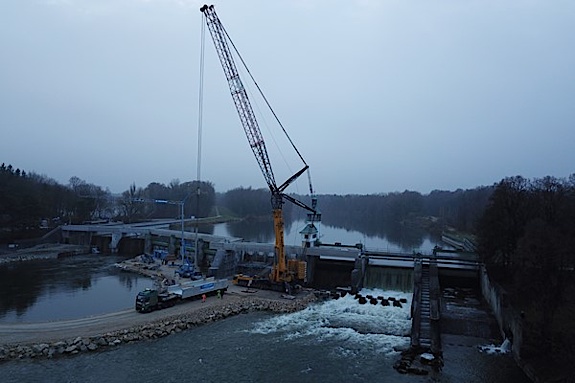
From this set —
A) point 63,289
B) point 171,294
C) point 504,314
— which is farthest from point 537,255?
point 63,289

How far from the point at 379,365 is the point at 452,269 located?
19.7 meters

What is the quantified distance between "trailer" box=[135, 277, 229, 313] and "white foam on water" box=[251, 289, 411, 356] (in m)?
6.82

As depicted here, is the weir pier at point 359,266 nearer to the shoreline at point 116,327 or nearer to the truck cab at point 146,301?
the shoreline at point 116,327

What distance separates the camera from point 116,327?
83.7ft

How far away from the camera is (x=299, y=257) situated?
132 feet

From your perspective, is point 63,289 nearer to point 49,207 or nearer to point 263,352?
point 263,352

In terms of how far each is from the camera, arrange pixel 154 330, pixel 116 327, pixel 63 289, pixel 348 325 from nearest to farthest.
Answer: pixel 154 330, pixel 116 327, pixel 348 325, pixel 63 289

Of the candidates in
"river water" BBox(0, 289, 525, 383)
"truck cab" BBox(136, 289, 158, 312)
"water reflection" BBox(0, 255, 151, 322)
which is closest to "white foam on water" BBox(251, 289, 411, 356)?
"river water" BBox(0, 289, 525, 383)

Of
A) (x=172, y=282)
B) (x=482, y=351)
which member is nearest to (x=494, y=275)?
(x=482, y=351)

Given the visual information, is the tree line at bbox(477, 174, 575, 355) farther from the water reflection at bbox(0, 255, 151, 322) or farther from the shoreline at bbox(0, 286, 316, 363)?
the water reflection at bbox(0, 255, 151, 322)

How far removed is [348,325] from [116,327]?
1465cm

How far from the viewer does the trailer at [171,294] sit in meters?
28.7

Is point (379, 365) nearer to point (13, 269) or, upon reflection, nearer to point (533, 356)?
point (533, 356)

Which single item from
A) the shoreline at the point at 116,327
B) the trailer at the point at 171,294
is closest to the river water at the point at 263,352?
the shoreline at the point at 116,327
